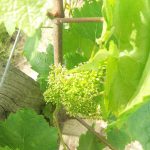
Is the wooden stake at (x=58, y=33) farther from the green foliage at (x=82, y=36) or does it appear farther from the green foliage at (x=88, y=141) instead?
the green foliage at (x=88, y=141)

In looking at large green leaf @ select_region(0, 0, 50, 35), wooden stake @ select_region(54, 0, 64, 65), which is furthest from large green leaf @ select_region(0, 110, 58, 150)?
large green leaf @ select_region(0, 0, 50, 35)

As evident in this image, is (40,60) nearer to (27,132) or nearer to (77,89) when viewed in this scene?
(27,132)

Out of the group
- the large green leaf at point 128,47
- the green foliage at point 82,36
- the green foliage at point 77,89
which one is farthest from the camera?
the green foliage at point 82,36

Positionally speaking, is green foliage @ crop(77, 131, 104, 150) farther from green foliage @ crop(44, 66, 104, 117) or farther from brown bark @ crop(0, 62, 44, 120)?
green foliage @ crop(44, 66, 104, 117)

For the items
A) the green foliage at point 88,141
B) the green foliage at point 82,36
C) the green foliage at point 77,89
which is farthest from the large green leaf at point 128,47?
the green foliage at point 88,141

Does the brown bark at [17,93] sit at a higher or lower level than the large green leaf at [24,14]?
lower

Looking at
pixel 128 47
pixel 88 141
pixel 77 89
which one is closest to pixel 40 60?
pixel 88 141
